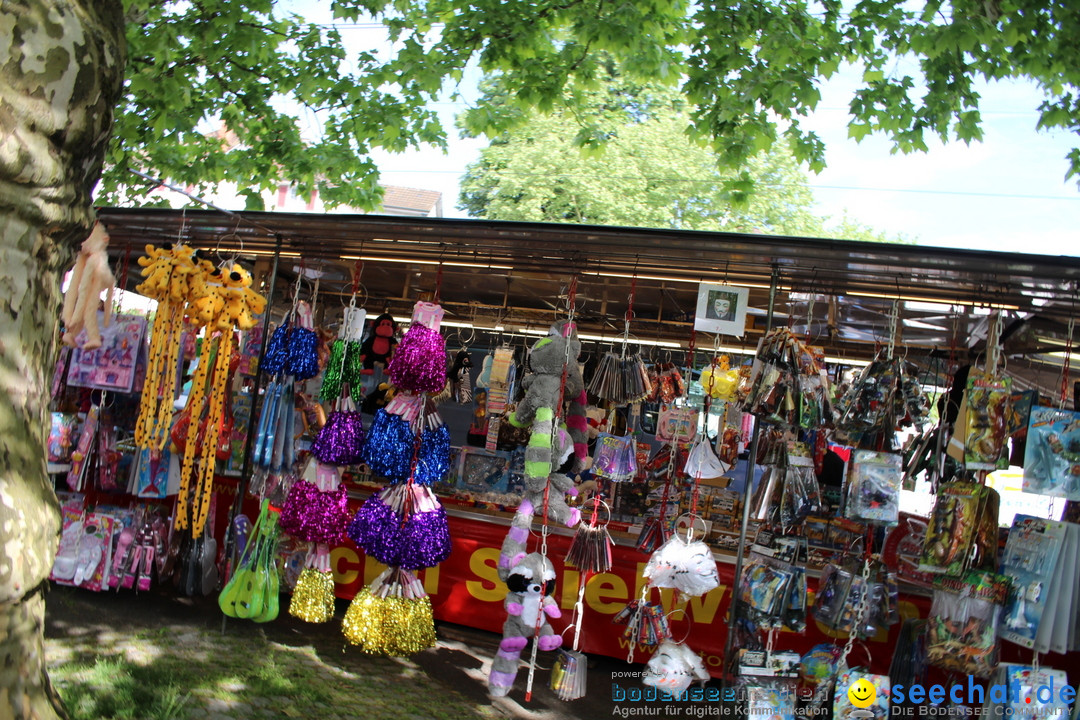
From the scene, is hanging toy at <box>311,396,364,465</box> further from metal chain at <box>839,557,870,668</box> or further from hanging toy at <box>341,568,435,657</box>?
metal chain at <box>839,557,870,668</box>

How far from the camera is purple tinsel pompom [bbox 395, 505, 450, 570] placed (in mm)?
4430

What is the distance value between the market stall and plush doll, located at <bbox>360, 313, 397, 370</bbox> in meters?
0.02

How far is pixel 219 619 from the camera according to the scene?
18.7ft

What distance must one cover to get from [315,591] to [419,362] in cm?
170

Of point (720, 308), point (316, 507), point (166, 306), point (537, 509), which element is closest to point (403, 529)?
point (316, 507)

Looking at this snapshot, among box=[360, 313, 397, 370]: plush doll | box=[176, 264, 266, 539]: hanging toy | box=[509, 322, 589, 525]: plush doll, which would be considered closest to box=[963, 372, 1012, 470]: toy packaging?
box=[509, 322, 589, 525]: plush doll

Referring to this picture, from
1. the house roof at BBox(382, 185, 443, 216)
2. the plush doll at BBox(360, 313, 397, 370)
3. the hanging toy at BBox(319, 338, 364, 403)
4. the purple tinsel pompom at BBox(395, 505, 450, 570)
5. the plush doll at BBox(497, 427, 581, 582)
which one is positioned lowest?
the purple tinsel pompom at BBox(395, 505, 450, 570)

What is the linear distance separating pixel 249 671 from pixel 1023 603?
434 centimetres

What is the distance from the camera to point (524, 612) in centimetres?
426

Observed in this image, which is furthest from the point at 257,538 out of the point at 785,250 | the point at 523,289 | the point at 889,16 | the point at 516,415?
the point at 889,16

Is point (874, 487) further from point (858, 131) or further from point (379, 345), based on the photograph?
point (379, 345)

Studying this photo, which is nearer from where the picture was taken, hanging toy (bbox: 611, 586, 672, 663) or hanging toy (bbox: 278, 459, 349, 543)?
hanging toy (bbox: 611, 586, 672, 663)

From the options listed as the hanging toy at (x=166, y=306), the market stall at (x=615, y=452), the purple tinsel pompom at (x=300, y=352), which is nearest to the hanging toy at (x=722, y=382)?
the market stall at (x=615, y=452)

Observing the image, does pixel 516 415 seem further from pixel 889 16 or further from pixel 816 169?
pixel 889 16
